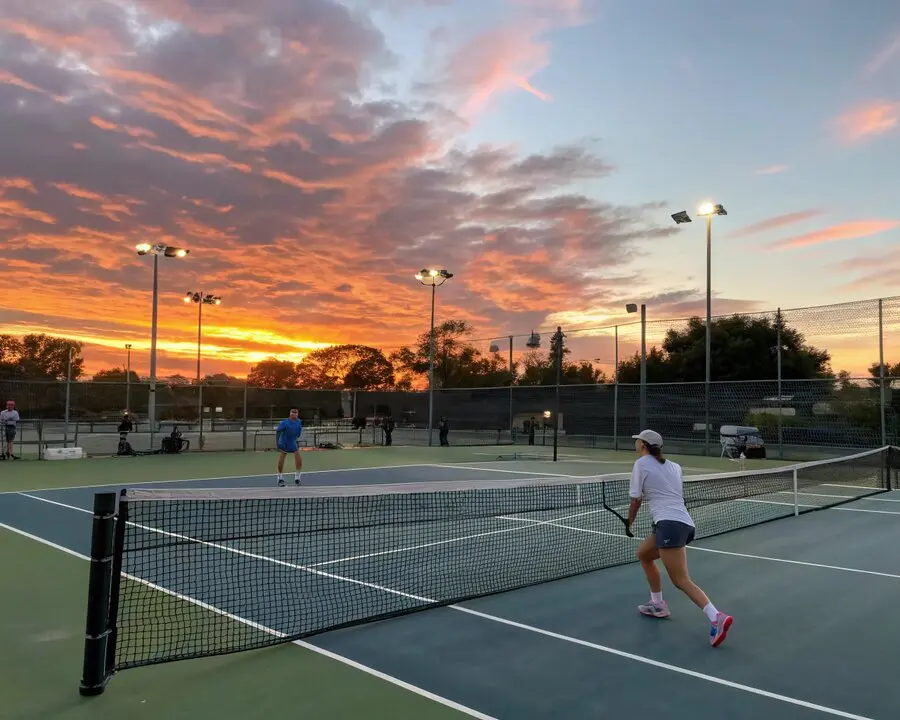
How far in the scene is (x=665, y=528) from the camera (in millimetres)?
5398

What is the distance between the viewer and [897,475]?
16.8m

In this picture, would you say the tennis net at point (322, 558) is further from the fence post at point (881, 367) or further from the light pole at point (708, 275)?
the light pole at point (708, 275)

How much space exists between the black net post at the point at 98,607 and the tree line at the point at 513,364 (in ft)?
76.1

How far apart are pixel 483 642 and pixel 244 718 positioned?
6.36 ft

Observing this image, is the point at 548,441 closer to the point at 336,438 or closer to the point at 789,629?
the point at 336,438

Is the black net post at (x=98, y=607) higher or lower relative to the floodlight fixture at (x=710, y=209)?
lower

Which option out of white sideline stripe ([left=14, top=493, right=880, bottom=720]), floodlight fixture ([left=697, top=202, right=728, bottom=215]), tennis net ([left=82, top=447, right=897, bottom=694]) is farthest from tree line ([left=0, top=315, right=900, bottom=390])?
white sideline stripe ([left=14, top=493, right=880, bottom=720])

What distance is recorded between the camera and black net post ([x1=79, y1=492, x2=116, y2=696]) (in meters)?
4.17

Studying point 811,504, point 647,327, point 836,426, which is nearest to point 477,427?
point 647,327

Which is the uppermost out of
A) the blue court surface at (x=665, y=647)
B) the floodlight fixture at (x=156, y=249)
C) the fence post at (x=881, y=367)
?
the floodlight fixture at (x=156, y=249)

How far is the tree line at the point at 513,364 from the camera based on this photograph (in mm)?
31109

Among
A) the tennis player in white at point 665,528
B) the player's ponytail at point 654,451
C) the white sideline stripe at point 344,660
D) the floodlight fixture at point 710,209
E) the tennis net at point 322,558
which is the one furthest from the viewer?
the floodlight fixture at point 710,209

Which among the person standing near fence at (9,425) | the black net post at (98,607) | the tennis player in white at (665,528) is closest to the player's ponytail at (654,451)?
the tennis player in white at (665,528)

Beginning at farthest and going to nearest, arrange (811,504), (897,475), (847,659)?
(897,475) < (811,504) < (847,659)
